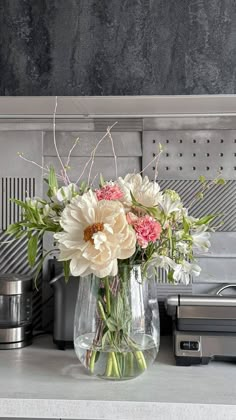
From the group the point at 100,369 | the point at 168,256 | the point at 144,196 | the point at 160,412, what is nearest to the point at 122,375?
the point at 100,369

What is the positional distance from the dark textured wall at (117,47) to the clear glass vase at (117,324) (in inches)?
20.0

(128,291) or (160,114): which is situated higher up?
(160,114)

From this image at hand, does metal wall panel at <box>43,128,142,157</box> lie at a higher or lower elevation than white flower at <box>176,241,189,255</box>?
higher

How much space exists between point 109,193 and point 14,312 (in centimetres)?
59

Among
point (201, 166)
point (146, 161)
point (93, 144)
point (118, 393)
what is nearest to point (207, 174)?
point (201, 166)

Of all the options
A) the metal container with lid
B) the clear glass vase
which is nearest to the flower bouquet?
the clear glass vase

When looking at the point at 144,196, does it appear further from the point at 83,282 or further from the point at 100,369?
the point at 100,369

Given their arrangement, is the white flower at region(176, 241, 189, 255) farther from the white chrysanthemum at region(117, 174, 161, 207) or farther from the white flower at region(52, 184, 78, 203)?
the white flower at region(52, 184, 78, 203)

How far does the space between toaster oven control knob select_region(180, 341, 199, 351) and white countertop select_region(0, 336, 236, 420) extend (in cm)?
5

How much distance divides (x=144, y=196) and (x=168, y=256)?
0.15m

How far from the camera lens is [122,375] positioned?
1.19 meters

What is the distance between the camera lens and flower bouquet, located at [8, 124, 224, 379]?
3.50 ft

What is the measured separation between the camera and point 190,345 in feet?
4.28

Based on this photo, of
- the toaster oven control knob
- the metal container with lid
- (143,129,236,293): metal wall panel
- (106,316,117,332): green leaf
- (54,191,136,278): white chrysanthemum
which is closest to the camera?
(54,191,136,278): white chrysanthemum
